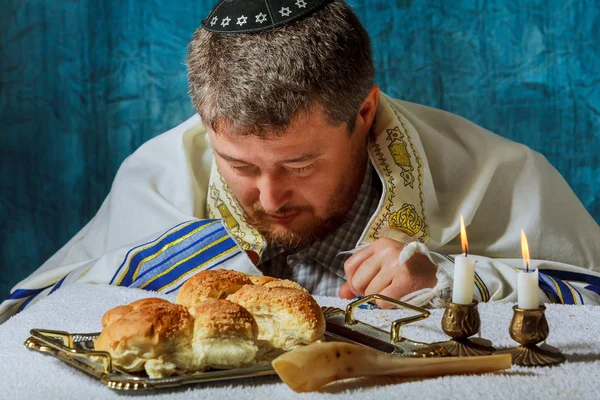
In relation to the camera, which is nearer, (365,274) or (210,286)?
(210,286)

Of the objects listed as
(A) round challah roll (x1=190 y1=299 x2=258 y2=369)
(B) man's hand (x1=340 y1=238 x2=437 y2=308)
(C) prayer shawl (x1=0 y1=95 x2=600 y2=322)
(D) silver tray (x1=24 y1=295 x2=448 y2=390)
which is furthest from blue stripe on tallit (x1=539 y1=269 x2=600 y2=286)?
(A) round challah roll (x1=190 y1=299 x2=258 y2=369)

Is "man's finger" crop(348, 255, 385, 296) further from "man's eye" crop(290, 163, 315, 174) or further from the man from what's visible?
"man's eye" crop(290, 163, 315, 174)

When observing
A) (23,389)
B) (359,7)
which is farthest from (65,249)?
(23,389)

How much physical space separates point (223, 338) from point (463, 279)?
24 cm

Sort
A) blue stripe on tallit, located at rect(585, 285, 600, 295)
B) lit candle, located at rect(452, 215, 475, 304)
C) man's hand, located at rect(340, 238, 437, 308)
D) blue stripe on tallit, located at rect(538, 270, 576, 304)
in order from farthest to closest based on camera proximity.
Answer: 1. blue stripe on tallit, located at rect(585, 285, 600, 295)
2. blue stripe on tallit, located at rect(538, 270, 576, 304)
3. man's hand, located at rect(340, 238, 437, 308)
4. lit candle, located at rect(452, 215, 475, 304)

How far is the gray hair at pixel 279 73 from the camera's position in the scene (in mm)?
1453

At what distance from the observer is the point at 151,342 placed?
82 cm

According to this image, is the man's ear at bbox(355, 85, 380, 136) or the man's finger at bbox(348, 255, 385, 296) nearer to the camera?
the man's finger at bbox(348, 255, 385, 296)

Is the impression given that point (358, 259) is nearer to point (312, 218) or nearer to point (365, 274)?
point (365, 274)

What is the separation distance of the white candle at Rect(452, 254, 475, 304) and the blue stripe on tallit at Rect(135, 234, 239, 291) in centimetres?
59

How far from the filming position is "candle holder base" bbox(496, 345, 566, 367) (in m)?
0.90

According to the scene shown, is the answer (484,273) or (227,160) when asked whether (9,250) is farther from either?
(484,273)

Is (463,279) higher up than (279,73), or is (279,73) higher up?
(279,73)

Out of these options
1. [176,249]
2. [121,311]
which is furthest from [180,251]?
[121,311]
